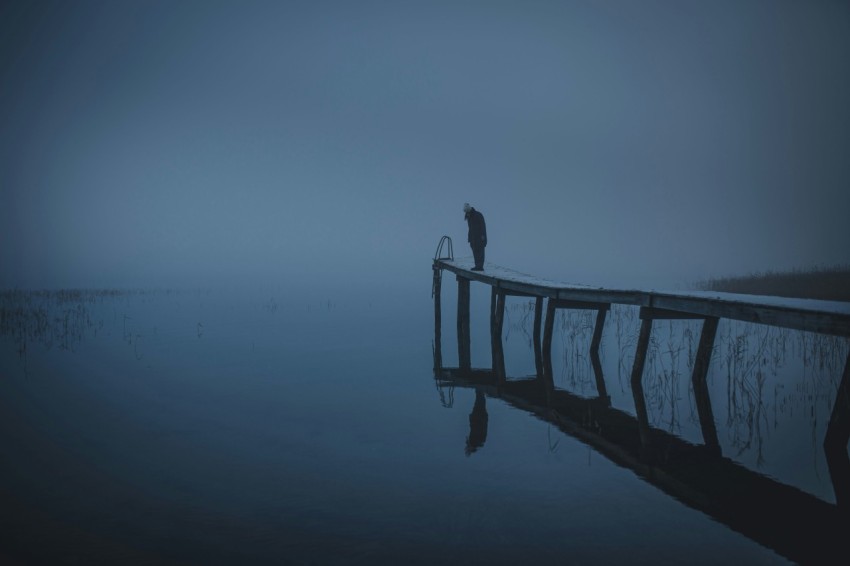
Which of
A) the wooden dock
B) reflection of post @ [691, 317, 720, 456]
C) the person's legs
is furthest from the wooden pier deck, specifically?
the person's legs

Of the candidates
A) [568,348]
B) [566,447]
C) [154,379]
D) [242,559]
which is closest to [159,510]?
[242,559]

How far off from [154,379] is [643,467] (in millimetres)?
10154

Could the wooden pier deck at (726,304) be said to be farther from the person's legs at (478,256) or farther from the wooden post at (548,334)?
the person's legs at (478,256)

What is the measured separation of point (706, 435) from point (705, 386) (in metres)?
3.27

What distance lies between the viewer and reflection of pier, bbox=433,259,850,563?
510 cm

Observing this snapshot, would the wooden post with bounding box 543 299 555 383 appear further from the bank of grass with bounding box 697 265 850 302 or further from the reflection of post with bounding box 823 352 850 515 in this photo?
the bank of grass with bounding box 697 265 850 302

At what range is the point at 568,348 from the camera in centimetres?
1673

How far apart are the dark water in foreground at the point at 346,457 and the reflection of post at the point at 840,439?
0.15 meters

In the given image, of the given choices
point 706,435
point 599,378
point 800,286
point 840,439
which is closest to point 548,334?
point 599,378

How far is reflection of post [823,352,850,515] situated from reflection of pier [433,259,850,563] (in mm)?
11

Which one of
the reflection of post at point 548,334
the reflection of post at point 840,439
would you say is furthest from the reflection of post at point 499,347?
the reflection of post at point 840,439

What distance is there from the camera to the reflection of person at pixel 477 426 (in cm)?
769

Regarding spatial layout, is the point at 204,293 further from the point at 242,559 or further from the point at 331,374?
the point at 242,559

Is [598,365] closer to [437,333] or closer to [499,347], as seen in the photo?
[499,347]
